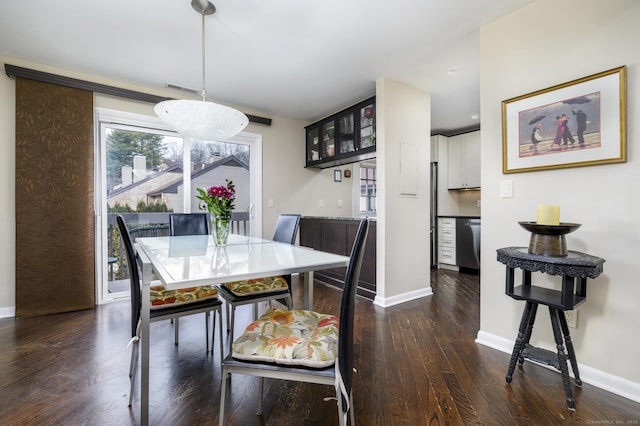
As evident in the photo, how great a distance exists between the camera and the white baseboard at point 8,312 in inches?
105

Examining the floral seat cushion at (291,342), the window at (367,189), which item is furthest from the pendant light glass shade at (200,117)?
the window at (367,189)

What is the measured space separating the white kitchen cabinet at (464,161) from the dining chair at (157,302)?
439 cm

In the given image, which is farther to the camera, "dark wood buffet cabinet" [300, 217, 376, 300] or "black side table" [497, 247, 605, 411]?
"dark wood buffet cabinet" [300, 217, 376, 300]

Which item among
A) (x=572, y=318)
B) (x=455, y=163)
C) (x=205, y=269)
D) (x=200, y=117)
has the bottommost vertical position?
(x=572, y=318)

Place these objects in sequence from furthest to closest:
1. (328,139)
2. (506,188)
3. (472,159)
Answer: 1. (472,159)
2. (328,139)
3. (506,188)

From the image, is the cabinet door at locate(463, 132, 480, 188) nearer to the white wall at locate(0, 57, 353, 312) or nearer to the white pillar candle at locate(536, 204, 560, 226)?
the white wall at locate(0, 57, 353, 312)

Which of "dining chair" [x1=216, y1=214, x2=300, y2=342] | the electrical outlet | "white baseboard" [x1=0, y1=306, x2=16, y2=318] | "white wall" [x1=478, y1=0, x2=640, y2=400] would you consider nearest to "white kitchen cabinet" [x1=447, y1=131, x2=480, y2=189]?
"white wall" [x1=478, y1=0, x2=640, y2=400]

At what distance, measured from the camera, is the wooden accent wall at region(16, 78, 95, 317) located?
267 cm

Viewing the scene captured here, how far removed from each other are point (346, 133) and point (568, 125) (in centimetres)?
236

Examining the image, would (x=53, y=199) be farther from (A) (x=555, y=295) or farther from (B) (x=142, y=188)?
(A) (x=555, y=295)

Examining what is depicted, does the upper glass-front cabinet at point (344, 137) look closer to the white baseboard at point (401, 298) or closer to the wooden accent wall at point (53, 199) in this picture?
the white baseboard at point (401, 298)

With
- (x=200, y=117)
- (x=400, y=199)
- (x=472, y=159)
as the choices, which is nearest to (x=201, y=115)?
(x=200, y=117)

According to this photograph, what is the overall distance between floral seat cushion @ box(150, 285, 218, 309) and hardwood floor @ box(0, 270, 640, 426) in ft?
1.57

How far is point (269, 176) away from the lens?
13.9 ft
